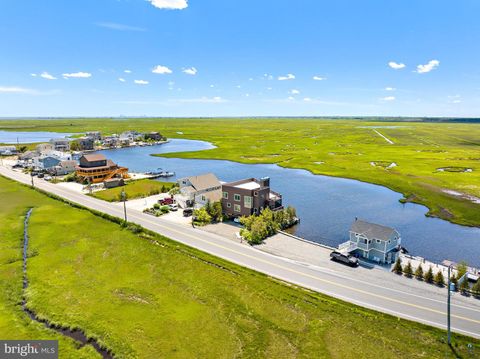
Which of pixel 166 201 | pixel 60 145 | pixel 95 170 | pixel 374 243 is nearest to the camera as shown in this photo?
pixel 374 243

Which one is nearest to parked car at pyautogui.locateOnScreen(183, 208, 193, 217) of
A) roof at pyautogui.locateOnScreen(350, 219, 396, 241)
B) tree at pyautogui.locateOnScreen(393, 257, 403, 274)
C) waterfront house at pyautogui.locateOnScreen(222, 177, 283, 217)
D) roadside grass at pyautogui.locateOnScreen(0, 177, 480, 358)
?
waterfront house at pyautogui.locateOnScreen(222, 177, 283, 217)

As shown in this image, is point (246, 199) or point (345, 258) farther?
point (246, 199)

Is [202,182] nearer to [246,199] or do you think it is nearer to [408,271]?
[246,199]

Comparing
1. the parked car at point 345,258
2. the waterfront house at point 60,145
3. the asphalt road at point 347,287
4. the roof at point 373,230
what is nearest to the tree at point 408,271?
the asphalt road at point 347,287

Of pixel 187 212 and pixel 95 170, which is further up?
pixel 95 170

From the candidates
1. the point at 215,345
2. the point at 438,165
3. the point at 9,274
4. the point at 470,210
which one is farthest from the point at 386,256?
the point at 438,165

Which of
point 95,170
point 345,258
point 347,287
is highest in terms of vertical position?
point 95,170

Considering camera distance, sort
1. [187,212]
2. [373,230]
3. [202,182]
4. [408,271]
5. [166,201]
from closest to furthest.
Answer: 1. [408,271]
2. [373,230]
3. [187,212]
4. [166,201]
5. [202,182]

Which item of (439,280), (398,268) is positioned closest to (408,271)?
(398,268)

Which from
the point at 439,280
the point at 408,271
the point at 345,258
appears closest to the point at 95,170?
the point at 345,258

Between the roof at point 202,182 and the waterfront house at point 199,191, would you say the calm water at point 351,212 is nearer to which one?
the waterfront house at point 199,191
